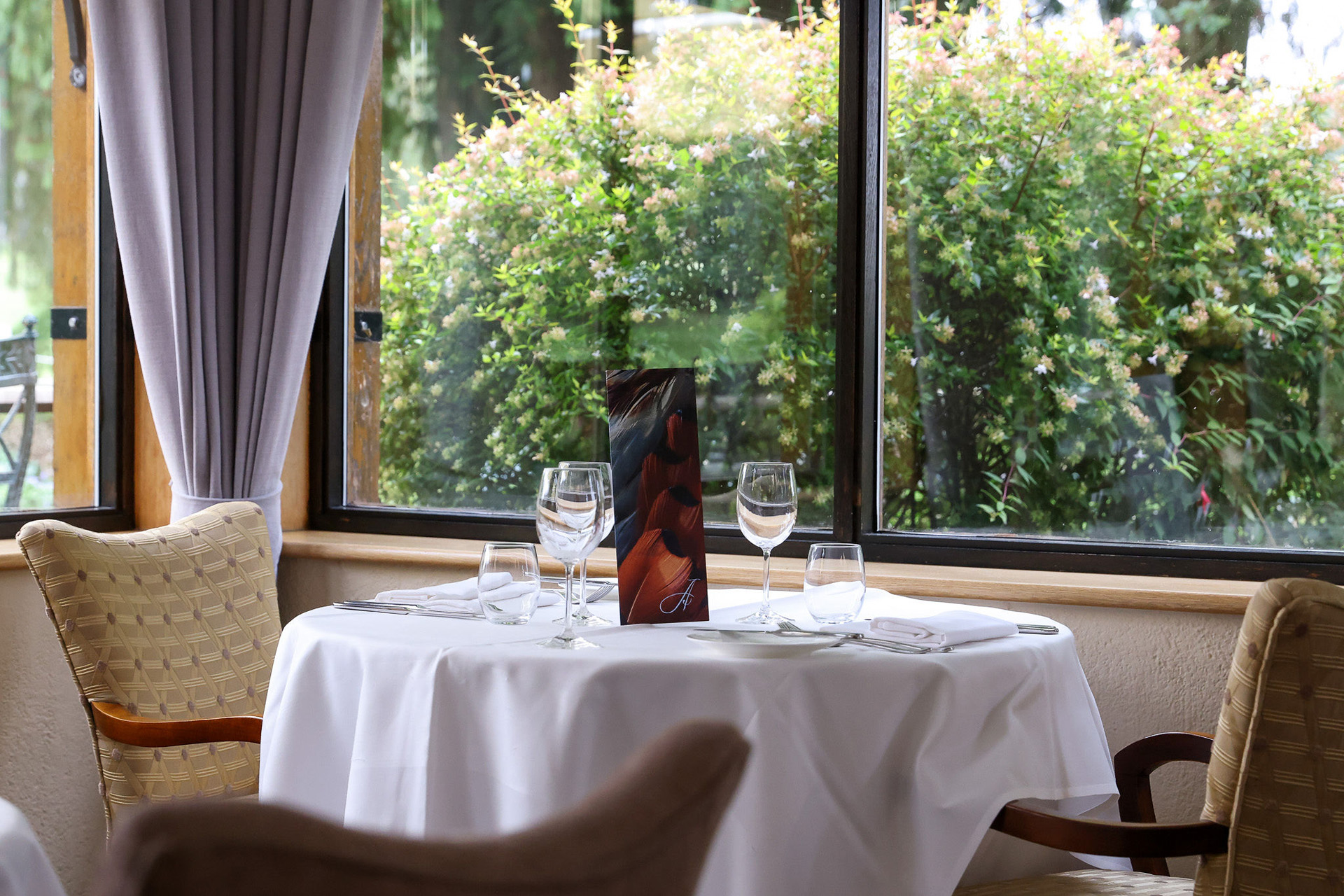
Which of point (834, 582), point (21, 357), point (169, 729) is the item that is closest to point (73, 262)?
point (21, 357)

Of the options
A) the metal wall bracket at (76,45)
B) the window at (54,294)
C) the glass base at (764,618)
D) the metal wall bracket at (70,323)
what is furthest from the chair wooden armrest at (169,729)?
the metal wall bracket at (76,45)

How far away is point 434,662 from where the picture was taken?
4.53ft

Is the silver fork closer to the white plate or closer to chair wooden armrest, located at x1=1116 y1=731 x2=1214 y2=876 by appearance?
the white plate

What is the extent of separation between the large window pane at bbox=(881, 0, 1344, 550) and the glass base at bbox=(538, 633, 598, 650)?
1431 millimetres

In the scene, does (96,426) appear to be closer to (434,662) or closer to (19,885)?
(434,662)

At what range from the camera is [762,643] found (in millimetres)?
1426

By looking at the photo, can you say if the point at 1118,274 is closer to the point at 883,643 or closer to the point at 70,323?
the point at 883,643


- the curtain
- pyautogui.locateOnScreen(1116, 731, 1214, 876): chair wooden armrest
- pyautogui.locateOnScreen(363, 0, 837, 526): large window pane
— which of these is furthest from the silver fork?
the curtain

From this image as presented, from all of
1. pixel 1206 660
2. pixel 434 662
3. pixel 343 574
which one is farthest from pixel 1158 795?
pixel 343 574

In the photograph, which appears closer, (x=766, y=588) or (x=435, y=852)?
(x=435, y=852)

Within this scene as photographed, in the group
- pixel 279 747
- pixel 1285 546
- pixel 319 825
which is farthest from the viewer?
pixel 1285 546

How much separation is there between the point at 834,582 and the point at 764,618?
18 cm

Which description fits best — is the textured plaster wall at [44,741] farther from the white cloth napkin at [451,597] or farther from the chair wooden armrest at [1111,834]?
the chair wooden armrest at [1111,834]

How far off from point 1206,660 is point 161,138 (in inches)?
100
